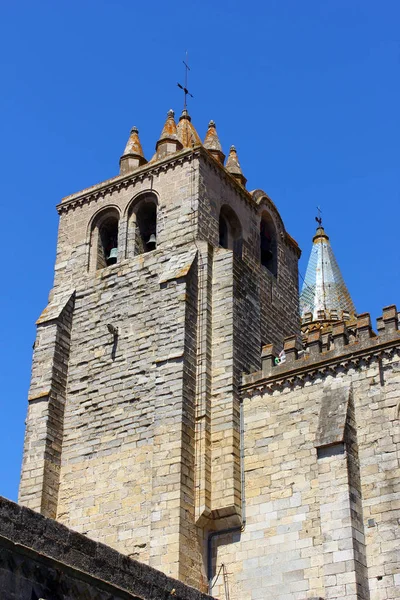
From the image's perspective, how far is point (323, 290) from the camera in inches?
1416

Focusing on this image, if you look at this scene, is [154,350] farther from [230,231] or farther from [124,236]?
[230,231]

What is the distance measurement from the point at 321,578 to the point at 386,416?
3.38 m

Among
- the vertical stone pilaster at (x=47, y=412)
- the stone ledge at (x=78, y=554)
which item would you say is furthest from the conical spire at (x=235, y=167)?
the stone ledge at (x=78, y=554)

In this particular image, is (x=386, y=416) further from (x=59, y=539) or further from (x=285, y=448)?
(x=59, y=539)

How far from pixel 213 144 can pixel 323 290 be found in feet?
32.5

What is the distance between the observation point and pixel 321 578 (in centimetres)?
1848

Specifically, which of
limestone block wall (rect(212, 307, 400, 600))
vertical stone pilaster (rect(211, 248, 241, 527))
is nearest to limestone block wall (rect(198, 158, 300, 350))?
vertical stone pilaster (rect(211, 248, 241, 527))

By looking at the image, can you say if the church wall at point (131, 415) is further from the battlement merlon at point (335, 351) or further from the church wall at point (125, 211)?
the battlement merlon at point (335, 351)

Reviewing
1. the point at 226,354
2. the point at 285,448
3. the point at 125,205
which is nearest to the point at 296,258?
the point at 125,205

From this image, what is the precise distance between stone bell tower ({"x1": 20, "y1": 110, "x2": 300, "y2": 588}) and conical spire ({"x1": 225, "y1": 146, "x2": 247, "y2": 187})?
0.91ft

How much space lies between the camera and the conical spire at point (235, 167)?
27.9 m

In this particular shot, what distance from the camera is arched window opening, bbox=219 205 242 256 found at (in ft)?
84.3

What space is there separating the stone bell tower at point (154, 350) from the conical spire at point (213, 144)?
0.20 meters

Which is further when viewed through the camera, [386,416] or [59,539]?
[386,416]
